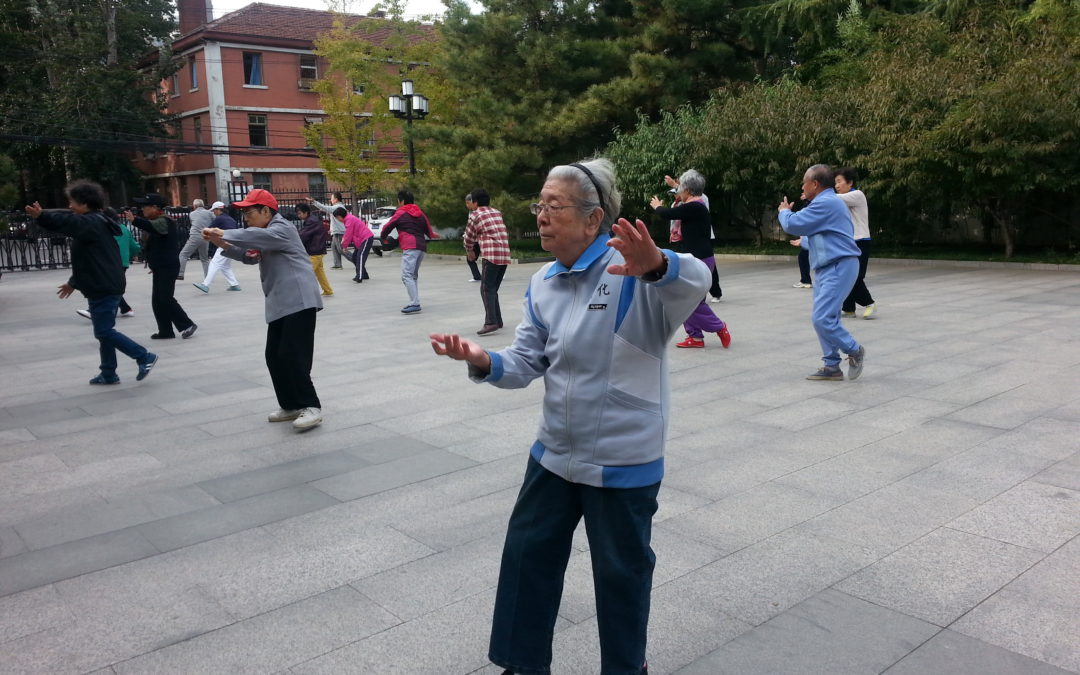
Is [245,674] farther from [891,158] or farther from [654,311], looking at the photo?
[891,158]

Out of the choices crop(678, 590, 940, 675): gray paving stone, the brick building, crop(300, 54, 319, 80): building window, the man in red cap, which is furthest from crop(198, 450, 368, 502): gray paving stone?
crop(300, 54, 319, 80): building window

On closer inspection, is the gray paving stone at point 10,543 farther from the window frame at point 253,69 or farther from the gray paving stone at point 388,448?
the window frame at point 253,69

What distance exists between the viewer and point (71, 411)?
22.5ft

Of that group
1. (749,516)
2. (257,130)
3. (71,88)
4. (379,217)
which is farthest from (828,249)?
(257,130)

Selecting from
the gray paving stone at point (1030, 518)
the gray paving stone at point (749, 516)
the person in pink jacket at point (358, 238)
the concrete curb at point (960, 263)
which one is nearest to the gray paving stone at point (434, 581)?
the gray paving stone at point (749, 516)

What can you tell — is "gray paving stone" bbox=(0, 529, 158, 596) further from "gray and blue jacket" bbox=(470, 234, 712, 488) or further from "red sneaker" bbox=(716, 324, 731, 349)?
"red sneaker" bbox=(716, 324, 731, 349)

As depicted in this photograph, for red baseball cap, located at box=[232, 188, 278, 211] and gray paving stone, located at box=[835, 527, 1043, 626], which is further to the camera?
red baseball cap, located at box=[232, 188, 278, 211]

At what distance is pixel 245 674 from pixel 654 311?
1.86m

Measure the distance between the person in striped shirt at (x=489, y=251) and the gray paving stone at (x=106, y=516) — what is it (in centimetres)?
546

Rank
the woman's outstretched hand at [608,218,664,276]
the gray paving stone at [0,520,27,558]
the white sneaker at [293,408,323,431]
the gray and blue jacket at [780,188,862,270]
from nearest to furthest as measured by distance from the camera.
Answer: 1. the woman's outstretched hand at [608,218,664,276]
2. the gray paving stone at [0,520,27,558]
3. the white sneaker at [293,408,323,431]
4. the gray and blue jacket at [780,188,862,270]

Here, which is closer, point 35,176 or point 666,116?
point 666,116

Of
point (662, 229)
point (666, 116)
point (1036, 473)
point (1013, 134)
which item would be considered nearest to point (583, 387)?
point (1036, 473)

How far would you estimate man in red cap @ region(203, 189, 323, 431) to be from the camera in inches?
231

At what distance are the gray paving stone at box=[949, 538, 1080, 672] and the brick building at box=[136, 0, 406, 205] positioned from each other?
3867cm
